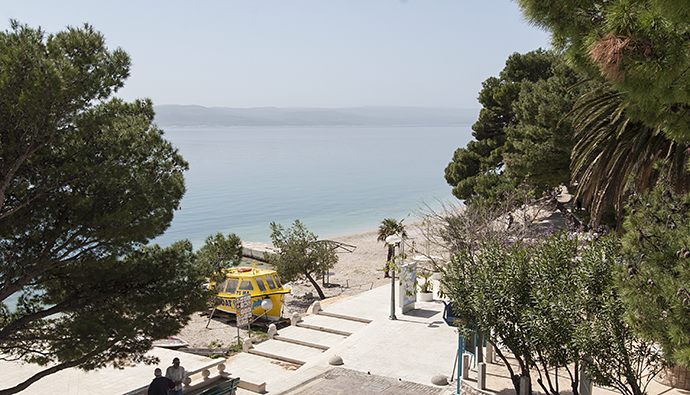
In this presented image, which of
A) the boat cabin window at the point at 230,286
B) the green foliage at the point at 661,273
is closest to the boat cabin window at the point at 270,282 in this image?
the boat cabin window at the point at 230,286

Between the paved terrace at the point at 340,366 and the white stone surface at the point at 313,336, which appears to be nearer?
the paved terrace at the point at 340,366

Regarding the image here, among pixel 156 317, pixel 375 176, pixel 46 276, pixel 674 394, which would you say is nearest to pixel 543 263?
pixel 674 394

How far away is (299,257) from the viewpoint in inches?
1088

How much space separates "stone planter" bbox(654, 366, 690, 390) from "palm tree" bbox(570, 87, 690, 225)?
10.4 ft

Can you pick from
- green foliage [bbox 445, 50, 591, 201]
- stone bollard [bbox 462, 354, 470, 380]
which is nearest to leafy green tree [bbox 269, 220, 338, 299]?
green foliage [bbox 445, 50, 591, 201]

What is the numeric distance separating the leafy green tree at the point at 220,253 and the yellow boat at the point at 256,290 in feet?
33.1

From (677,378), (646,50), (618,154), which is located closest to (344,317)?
(618,154)

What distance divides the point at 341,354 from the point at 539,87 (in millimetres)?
19339

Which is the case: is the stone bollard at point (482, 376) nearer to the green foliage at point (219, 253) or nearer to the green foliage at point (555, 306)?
the green foliage at point (555, 306)

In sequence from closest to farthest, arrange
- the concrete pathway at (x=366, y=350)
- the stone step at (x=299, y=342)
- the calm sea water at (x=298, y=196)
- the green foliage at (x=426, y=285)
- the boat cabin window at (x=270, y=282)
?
the concrete pathway at (x=366, y=350), the stone step at (x=299, y=342), the green foliage at (x=426, y=285), the boat cabin window at (x=270, y=282), the calm sea water at (x=298, y=196)

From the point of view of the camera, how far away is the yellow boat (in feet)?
70.4

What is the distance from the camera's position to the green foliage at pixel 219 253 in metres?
11.2

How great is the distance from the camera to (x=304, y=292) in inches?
1166

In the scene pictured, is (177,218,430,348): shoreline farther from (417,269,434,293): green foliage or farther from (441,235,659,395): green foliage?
(441,235,659,395): green foliage
